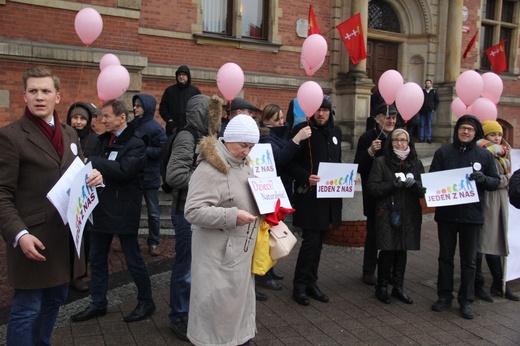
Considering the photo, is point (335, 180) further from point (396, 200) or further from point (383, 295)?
point (383, 295)

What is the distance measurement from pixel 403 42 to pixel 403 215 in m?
10.8

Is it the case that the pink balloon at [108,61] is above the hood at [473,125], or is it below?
above

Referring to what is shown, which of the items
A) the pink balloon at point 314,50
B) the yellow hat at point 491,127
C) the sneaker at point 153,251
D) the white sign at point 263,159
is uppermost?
the pink balloon at point 314,50

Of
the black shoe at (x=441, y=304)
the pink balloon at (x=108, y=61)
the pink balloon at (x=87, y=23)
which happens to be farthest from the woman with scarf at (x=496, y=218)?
the pink balloon at (x=87, y=23)

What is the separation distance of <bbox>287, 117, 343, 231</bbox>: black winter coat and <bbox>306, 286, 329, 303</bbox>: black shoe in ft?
2.18

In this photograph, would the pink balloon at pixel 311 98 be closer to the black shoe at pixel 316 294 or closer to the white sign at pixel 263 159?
the white sign at pixel 263 159

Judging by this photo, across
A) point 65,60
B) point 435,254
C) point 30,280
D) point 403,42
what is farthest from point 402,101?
point 403,42

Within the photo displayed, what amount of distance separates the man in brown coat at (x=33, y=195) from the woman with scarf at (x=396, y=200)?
3.13 metres

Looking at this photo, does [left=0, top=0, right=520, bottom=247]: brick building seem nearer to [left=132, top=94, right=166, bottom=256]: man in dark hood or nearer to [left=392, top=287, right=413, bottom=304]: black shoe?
[left=392, top=287, right=413, bottom=304]: black shoe

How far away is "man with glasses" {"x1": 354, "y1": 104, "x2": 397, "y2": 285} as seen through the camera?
5.47 metres

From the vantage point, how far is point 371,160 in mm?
5555

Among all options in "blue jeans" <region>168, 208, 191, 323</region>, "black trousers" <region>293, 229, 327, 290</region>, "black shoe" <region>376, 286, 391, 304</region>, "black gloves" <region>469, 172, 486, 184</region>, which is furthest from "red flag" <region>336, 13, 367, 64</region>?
"blue jeans" <region>168, 208, 191, 323</region>

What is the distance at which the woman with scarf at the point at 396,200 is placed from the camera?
4.94 metres

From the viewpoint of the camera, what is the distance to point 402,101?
5.58 meters
